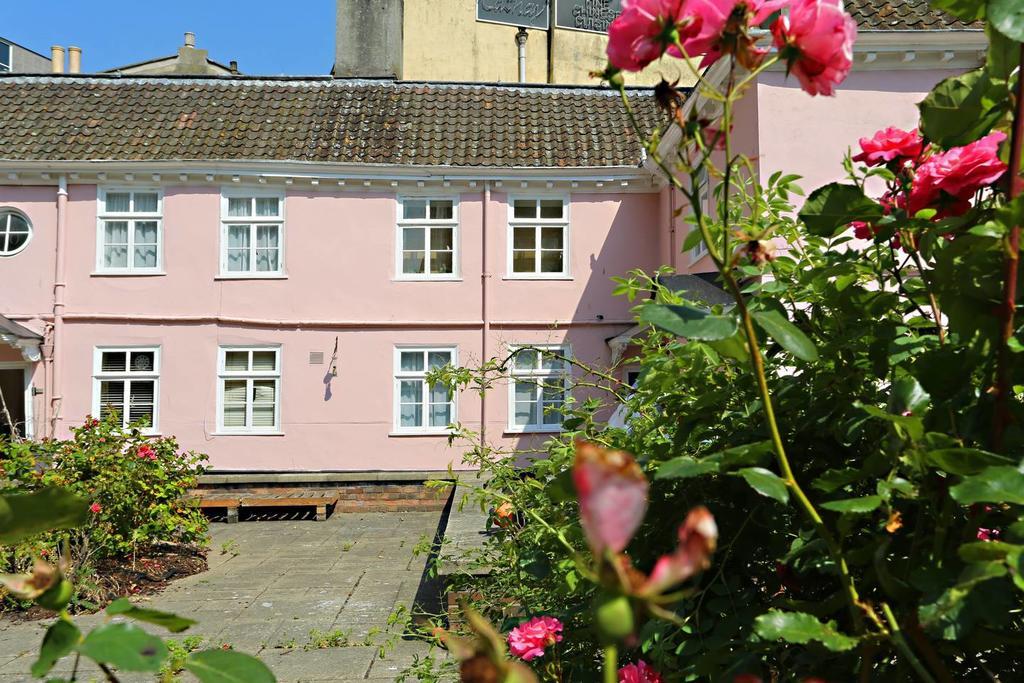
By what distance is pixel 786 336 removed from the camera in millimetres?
988

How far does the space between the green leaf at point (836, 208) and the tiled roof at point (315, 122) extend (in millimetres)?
15338

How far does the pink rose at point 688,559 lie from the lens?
0.47m

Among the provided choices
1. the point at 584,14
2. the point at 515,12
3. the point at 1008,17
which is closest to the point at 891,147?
the point at 1008,17

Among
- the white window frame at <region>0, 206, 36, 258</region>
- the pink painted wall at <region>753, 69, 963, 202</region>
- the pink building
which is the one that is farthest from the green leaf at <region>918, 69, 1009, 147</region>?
the white window frame at <region>0, 206, 36, 258</region>

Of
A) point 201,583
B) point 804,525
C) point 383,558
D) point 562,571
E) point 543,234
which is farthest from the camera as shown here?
point 543,234

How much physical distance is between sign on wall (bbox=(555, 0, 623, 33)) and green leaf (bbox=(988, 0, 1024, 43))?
84.1 ft

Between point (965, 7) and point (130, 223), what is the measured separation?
16.9 metres

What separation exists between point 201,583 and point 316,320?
24.8ft

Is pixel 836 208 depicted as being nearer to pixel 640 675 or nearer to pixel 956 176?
pixel 956 176

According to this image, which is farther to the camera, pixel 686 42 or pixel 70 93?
pixel 70 93

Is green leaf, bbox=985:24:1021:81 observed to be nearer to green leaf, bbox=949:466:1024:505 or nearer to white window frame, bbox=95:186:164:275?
green leaf, bbox=949:466:1024:505

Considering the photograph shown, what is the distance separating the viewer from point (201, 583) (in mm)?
9352

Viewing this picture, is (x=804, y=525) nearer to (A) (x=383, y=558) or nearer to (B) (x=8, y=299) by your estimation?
(A) (x=383, y=558)

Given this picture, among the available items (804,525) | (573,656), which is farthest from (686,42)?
(573,656)
